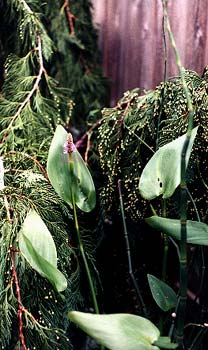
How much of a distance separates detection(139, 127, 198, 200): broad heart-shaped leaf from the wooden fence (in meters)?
0.56

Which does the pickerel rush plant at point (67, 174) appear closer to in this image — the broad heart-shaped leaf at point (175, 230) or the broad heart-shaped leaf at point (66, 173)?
the broad heart-shaped leaf at point (66, 173)

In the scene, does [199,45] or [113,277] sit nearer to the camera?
[199,45]

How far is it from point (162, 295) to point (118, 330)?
22 centimetres

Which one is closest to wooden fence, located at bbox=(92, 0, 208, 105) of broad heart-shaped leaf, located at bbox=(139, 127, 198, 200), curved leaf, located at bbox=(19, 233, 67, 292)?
broad heart-shaped leaf, located at bbox=(139, 127, 198, 200)

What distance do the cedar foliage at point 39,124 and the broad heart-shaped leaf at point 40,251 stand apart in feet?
0.42

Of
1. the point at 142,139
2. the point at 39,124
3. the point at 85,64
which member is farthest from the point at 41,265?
the point at 85,64

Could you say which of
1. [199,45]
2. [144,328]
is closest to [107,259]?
[199,45]

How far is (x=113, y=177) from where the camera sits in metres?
1.66

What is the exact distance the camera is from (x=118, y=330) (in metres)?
1.04

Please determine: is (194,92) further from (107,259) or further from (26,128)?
(107,259)

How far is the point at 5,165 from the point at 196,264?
0.64 meters

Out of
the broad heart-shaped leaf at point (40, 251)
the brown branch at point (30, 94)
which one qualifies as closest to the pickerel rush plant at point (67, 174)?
the broad heart-shaped leaf at point (40, 251)

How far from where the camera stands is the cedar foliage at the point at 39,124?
136 cm

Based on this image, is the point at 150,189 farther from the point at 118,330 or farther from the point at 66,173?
the point at 118,330
